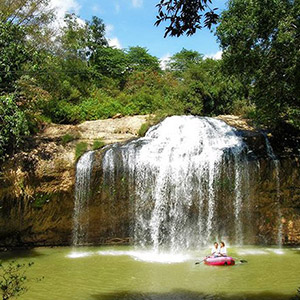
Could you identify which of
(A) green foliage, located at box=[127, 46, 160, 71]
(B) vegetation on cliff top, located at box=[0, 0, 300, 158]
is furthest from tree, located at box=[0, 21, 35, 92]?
Answer: (A) green foliage, located at box=[127, 46, 160, 71]

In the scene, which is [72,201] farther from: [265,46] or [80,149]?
[265,46]

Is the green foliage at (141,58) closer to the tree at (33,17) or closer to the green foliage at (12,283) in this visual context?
the tree at (33,17)

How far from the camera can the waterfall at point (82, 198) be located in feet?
44.1

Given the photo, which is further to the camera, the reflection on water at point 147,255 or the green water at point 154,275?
the reflection on water at point 147,255

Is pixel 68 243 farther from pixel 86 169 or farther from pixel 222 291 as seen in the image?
pixel 222 291

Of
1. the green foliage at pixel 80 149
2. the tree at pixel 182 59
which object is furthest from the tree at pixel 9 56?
the tree at pixel 182 59

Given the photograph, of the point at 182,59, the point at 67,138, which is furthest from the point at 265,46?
the point at 182,59

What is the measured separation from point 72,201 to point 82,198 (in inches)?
15.3

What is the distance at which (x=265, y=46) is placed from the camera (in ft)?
36.1

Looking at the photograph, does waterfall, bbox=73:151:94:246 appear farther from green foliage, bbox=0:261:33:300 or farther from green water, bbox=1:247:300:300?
green foliage, bbox=0:261:33:300

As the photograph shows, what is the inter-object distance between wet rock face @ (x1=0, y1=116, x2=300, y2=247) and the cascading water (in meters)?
0.41

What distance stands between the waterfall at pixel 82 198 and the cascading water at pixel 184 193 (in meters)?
0.66

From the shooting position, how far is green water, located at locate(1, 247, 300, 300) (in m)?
7.91

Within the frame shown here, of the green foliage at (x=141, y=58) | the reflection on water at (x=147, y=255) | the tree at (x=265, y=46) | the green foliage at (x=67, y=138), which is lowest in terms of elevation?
the reflection on water at (x=147, y=255)
